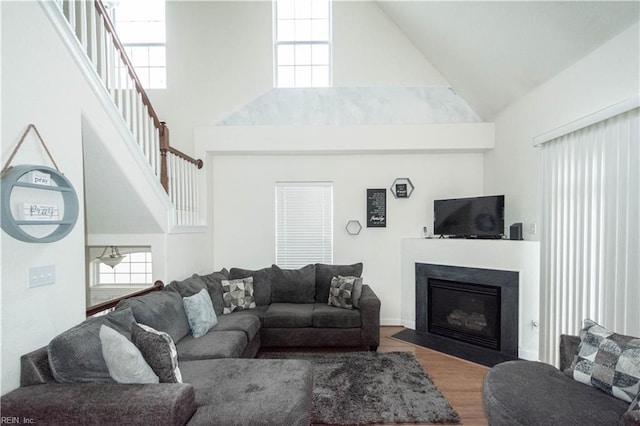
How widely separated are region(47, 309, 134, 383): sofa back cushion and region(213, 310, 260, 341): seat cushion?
1261 millimetres

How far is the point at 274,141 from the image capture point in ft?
13.4

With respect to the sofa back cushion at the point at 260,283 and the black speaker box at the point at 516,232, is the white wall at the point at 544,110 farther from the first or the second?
the sofa back cushion at the point at 260,283

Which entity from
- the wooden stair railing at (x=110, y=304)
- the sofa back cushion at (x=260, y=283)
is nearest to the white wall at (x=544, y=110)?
the sofa back cushion at (x=260, y=283)

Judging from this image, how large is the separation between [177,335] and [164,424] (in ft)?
4.11

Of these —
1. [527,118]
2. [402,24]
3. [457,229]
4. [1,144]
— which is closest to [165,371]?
[1,144]

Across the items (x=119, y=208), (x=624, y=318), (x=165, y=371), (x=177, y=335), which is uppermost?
(x=119, y=208)

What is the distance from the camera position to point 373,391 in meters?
2.50

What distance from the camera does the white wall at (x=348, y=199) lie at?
4.30 meters

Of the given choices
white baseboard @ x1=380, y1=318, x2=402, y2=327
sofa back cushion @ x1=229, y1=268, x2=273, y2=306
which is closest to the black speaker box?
white baseboard @ x1=380, y1=318, x2=402, y2=327

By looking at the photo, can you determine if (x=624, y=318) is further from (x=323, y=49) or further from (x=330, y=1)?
(x=330, y=1)

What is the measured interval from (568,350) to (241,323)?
273cm

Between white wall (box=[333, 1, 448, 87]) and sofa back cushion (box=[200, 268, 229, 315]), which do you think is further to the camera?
white wall (box=[333, 1, 448, 87])

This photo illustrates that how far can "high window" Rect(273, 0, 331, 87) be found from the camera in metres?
4.23

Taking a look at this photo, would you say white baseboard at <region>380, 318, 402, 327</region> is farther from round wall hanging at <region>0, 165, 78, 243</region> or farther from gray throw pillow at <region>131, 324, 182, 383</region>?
round wall hanging at <region>0, 165, 78, 243</region>
